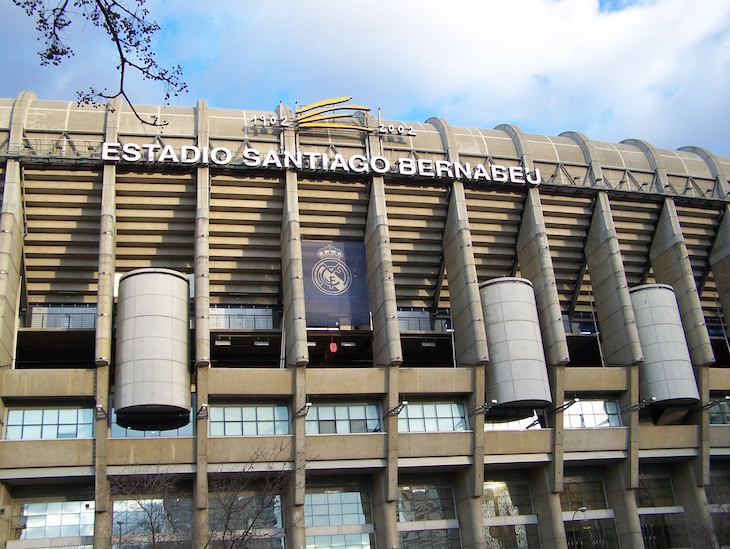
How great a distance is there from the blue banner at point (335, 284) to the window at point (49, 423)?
13.9 m

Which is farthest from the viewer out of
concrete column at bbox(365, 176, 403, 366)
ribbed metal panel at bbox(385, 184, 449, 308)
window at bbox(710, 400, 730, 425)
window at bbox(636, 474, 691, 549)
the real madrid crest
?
window at bbox(710, 400, 730, 425)

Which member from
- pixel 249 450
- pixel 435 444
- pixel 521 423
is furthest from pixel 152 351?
pixel 521 423

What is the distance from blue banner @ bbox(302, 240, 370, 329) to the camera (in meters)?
46.6

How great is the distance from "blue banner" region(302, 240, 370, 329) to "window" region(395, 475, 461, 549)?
34.8ft

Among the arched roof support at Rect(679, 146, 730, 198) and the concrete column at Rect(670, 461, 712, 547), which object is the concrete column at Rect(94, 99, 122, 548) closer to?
the concrete column at Rect(670, 461, 712, 547)

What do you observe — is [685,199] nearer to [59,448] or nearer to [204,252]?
[204,252]

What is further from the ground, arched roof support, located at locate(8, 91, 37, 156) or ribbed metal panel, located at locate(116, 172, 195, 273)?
arched roof support, located at locate(8, 91, 37, 156)

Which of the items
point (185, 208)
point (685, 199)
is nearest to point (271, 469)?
point (185, 208)

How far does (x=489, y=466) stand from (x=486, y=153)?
20751mm

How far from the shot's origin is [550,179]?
170ft

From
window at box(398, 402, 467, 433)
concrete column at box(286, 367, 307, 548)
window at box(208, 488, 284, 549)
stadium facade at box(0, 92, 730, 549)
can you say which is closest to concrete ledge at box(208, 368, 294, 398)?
stadium facade at box(0, 92, 730, 549)

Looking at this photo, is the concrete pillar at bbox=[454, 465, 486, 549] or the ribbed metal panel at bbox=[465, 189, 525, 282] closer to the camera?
the concrete pillar at bbox=[454, 465, 486, 549]

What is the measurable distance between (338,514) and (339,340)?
1082cm

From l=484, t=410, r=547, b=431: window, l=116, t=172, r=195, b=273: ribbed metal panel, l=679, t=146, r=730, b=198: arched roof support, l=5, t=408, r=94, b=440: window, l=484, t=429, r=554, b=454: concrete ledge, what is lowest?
l=484, t=429, r=554, b=454: concrete ledge
